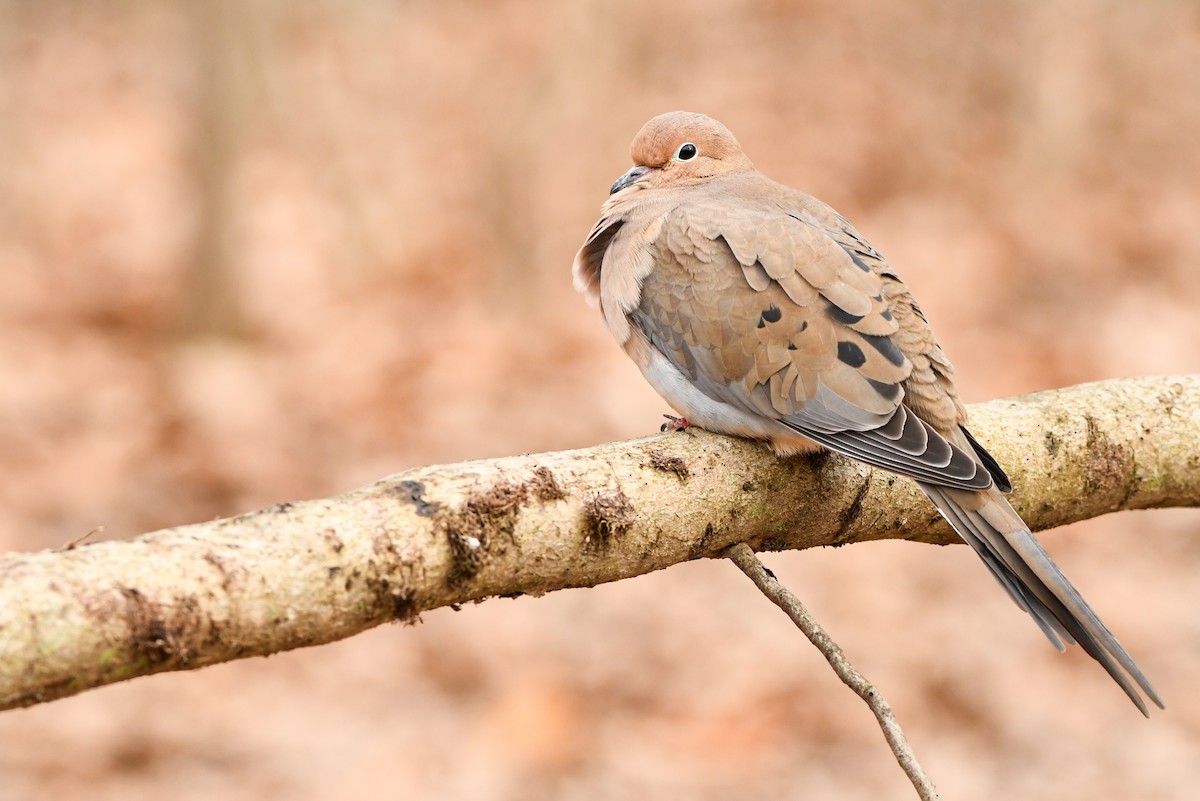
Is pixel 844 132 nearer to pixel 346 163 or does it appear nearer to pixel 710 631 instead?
pixel 346 163

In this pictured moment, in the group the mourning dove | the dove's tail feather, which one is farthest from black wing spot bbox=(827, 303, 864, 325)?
the dove's tail feather

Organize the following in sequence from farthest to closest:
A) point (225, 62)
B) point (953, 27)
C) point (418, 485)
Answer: point (953, 27) → point (225, 62) → point (418, 485)

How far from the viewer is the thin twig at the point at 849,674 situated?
234cm

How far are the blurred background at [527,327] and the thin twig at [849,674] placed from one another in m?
3.30

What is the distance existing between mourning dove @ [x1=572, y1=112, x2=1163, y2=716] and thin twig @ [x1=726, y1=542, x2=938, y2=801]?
1.58 feet

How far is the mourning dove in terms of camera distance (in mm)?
2838

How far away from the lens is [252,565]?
77.7 inches

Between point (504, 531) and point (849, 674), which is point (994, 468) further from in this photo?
point (504, 531)

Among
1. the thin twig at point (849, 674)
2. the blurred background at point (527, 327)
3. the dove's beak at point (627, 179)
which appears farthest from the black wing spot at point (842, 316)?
the blurred background at point (527, 327)

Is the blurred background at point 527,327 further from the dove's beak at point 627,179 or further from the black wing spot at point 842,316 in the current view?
the black wing spot at point 842,316

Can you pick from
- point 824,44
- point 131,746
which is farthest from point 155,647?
point 824,44

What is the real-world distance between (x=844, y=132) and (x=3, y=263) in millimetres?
7366

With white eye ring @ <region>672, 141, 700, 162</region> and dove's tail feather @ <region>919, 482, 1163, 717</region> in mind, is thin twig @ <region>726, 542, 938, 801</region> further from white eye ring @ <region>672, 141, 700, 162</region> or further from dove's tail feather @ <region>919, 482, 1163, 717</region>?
white eye ring @ <region>672, 141, 700, 162</region>

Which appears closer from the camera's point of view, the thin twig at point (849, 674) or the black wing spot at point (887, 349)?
the thin twig at point (849, 674)
